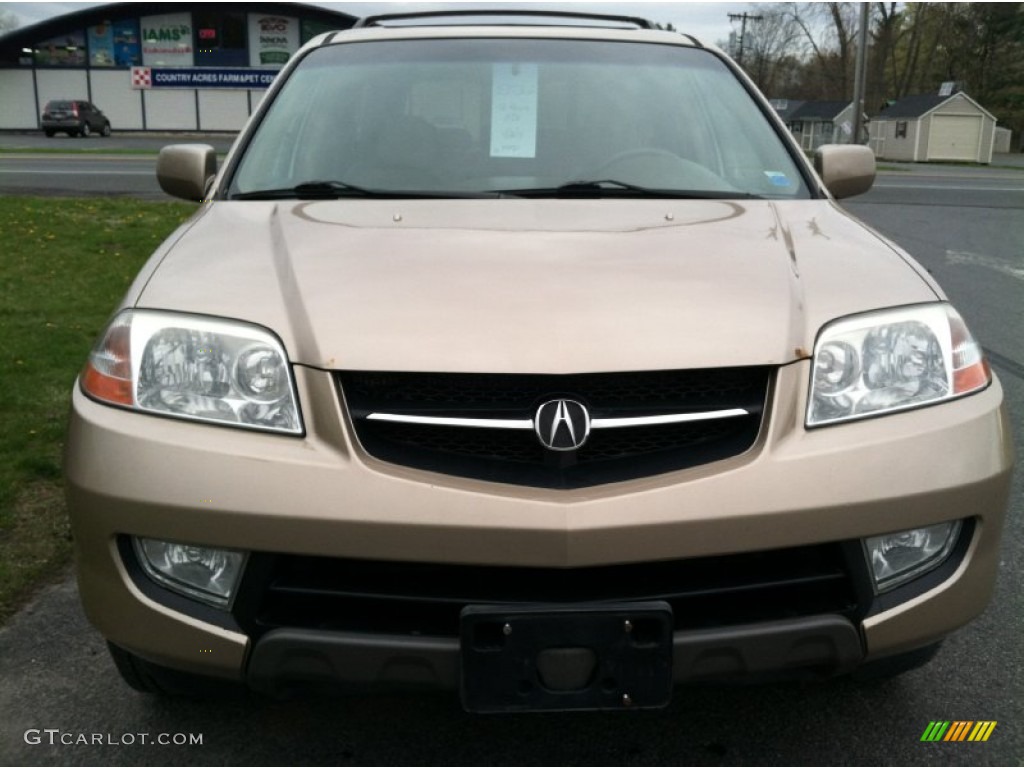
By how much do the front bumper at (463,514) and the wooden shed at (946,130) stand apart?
6329 cm

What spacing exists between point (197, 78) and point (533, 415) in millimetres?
55074

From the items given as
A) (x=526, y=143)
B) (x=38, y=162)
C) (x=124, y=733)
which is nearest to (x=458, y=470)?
(x=124, y=733)

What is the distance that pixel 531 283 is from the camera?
2127 millimetres

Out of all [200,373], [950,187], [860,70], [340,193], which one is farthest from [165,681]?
[860,70]

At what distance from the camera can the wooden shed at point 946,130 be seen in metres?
60.0

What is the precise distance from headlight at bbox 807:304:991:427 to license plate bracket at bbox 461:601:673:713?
20.8 inches

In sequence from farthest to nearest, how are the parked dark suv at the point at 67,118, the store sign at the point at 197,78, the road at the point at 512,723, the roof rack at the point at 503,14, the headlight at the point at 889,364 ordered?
the store sign at the point at 197,78, the parked dark suv at the point at 67,118, the roof rack at the point at 503,14, the road at the point at 512,723, the headlight at the point at 889,364

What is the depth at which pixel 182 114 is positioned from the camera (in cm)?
5325

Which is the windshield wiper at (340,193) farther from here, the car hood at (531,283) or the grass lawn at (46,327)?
the grass lawn at (46,327)

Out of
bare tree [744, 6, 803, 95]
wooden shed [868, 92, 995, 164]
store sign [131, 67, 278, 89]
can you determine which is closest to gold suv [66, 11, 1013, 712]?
store sign [131, 67, 278, 89]

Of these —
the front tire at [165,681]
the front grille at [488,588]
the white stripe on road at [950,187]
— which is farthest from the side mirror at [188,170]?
the white stripe on road at [950,187]

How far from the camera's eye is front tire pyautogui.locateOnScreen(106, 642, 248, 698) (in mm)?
2195

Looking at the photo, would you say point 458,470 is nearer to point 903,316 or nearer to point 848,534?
point 848,534

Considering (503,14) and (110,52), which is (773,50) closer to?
(110,52)
